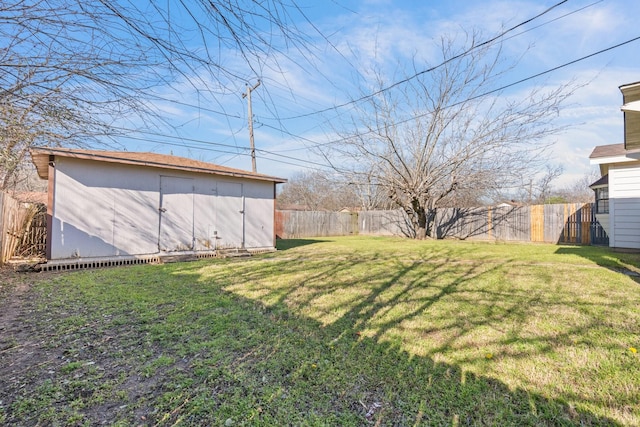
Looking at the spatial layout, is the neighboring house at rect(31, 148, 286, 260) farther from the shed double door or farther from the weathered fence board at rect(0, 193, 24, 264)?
the weathered fence board at rect(0, 193, 24, 264)

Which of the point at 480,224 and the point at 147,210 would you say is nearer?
the point at 147,210

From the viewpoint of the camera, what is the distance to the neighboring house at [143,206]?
6285 millimetres

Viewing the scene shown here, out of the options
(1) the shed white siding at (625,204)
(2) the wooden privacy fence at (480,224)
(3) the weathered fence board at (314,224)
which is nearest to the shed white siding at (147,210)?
(3) the weathered fence board at (314,224)

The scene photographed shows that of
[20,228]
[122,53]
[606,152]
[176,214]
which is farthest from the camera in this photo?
[606,152]

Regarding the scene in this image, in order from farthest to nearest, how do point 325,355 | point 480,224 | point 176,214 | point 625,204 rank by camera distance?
point 480,224 → point 625,204 → point 176,214 → point 325,355

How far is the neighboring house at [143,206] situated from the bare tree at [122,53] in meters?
3.98

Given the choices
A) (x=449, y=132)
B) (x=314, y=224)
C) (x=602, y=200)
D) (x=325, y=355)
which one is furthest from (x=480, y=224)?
(x=325, y=355)

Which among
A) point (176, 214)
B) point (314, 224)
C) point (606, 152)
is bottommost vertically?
point (314, 224)

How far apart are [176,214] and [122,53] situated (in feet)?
21.4

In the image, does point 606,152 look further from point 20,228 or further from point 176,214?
point 20,228

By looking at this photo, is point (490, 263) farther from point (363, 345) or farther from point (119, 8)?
point (119, 8)

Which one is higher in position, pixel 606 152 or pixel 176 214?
pixel 606 152

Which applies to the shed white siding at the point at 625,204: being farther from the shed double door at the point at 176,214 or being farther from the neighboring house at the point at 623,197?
the shed double door at the point at 176,214

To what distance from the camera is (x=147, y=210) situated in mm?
7332
